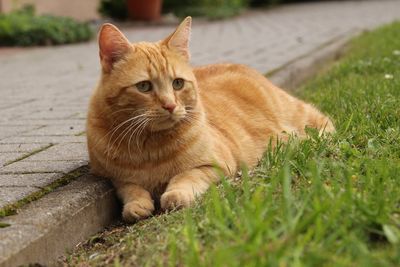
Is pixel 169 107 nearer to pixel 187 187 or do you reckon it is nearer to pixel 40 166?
pixel 187 187

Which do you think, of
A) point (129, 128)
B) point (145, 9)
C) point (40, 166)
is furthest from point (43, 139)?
point (145, 9)

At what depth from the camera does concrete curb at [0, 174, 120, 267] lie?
9.07 feet

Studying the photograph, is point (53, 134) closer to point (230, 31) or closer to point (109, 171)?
point (109, 171)

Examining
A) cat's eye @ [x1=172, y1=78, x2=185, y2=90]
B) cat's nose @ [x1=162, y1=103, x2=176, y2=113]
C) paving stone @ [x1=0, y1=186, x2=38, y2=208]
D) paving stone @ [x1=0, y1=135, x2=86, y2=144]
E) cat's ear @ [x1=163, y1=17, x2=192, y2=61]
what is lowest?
paving stone @ [x1=0, y1=135, x2=86, y2=144]

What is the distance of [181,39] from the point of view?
13.0 feet

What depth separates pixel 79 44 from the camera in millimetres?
12102

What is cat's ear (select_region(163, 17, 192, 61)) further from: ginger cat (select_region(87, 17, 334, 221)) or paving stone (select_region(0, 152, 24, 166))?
paving stone (select_region(0, 152, 24, 166))

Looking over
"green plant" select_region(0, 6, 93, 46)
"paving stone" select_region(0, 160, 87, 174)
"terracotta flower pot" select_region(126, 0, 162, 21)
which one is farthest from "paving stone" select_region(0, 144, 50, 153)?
"terracotta flower pot" select_region(126, 0, 162, 21)

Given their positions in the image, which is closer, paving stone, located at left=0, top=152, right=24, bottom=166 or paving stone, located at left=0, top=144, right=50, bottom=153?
paving stone, located at left=0, top=152, right=24, bottom=166

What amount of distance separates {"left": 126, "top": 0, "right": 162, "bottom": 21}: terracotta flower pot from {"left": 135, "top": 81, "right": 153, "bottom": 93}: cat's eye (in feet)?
43.4

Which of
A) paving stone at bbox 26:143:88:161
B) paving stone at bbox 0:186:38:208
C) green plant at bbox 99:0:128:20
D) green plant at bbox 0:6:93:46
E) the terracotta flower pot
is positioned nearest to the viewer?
paving stone at bbox 0:186:38:208

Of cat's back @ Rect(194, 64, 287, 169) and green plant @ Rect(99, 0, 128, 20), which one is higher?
cat's back @ Rect(194, 64, 287, 169)

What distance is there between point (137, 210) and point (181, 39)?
3.47 feet

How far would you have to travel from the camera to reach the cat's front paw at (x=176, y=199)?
11.0 feet
